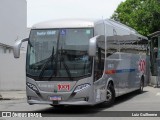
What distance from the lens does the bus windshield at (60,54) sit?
14531 millimetres

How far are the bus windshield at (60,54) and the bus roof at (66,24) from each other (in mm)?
159

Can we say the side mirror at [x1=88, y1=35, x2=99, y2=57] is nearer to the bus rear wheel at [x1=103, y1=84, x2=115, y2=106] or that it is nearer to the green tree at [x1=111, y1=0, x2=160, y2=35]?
the bus rear wheel at [x1=103, y1=84, x2=115, y2=106]

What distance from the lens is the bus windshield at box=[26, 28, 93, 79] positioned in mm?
14531

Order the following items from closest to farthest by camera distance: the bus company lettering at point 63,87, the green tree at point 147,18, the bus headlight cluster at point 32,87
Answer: the bus company lettering at point 63,87 → the bus headlight cluster at point 32,87 → the green tree at point 147,18

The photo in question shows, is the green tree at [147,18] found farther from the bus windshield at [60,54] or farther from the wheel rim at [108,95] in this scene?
the bus windshield at [60,54]

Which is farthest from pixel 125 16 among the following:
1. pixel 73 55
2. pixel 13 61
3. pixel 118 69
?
pixel 73 55

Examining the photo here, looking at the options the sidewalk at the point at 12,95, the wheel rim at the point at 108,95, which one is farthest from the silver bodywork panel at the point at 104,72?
the sidewalk at the point at 12,95

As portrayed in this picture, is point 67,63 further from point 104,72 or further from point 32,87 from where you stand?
point 104,72

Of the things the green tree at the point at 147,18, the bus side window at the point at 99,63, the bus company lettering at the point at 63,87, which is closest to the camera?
the bus company lettering at the point at 63,87

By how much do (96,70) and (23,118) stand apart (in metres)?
3.08

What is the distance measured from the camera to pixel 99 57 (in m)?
15.3

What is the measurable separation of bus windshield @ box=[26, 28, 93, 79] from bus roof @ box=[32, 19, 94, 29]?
0.16 metres

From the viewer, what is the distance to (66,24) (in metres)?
15.1

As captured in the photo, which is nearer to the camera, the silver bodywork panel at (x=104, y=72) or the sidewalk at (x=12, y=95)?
Result: the silver bodywork panel at (x=104, y=72)
